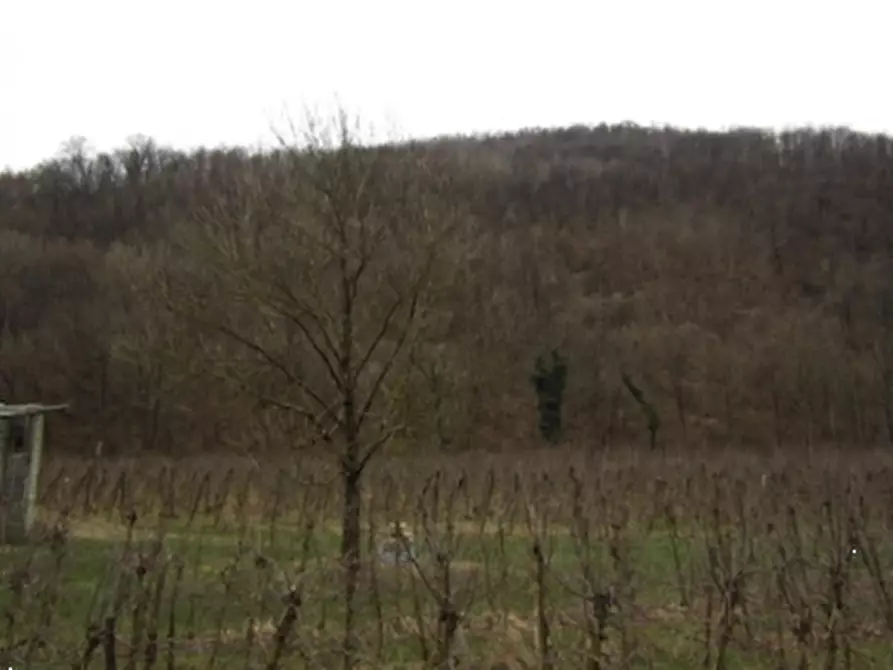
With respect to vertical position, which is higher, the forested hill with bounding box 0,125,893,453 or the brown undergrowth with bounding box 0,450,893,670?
the forested hill with bounding box 0,125,893,453

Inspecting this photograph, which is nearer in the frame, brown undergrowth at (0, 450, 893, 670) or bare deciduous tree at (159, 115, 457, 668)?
brown undergrowth at (0, 450, 893, 670)

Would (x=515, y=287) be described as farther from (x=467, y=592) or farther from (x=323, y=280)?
(x=467, y=592)

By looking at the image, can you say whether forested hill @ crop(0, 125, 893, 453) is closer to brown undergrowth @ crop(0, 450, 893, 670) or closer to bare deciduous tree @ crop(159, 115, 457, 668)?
bare deciduous tree @ crop(159, 115, 457, 668)

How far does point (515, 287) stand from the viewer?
63.2m

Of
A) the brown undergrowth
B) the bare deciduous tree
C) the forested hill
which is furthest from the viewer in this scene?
the forested hill

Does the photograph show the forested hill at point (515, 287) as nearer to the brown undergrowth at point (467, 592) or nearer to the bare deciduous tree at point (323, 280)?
the bare deciduous tree at point (323, 280)

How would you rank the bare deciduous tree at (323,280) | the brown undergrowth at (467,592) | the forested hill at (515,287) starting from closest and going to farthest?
the brown undergrowth at (467,592), the bare deciduous tree at (323,280), the forested hill at (515,287)

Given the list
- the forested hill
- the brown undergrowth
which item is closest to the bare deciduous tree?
the forested hill

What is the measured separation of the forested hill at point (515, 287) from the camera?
11.7 metres

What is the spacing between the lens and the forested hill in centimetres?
1174

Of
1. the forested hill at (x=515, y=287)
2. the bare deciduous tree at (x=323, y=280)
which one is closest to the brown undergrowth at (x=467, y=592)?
the bare deciduous tree at (x=323, y=280)

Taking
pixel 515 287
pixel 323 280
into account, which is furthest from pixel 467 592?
pixel 515 287

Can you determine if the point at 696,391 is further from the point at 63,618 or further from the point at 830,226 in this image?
the point at 63,618

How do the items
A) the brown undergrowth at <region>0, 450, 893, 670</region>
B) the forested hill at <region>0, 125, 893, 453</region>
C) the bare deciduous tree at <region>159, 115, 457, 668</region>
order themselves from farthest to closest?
the forested hill at <region>0, 125, 893, 453</region> → the bare deciduous tree at <region>159, 115, 457, 668</region> → the brown undergrowth at <region>0, 450, 893, 670</region>
